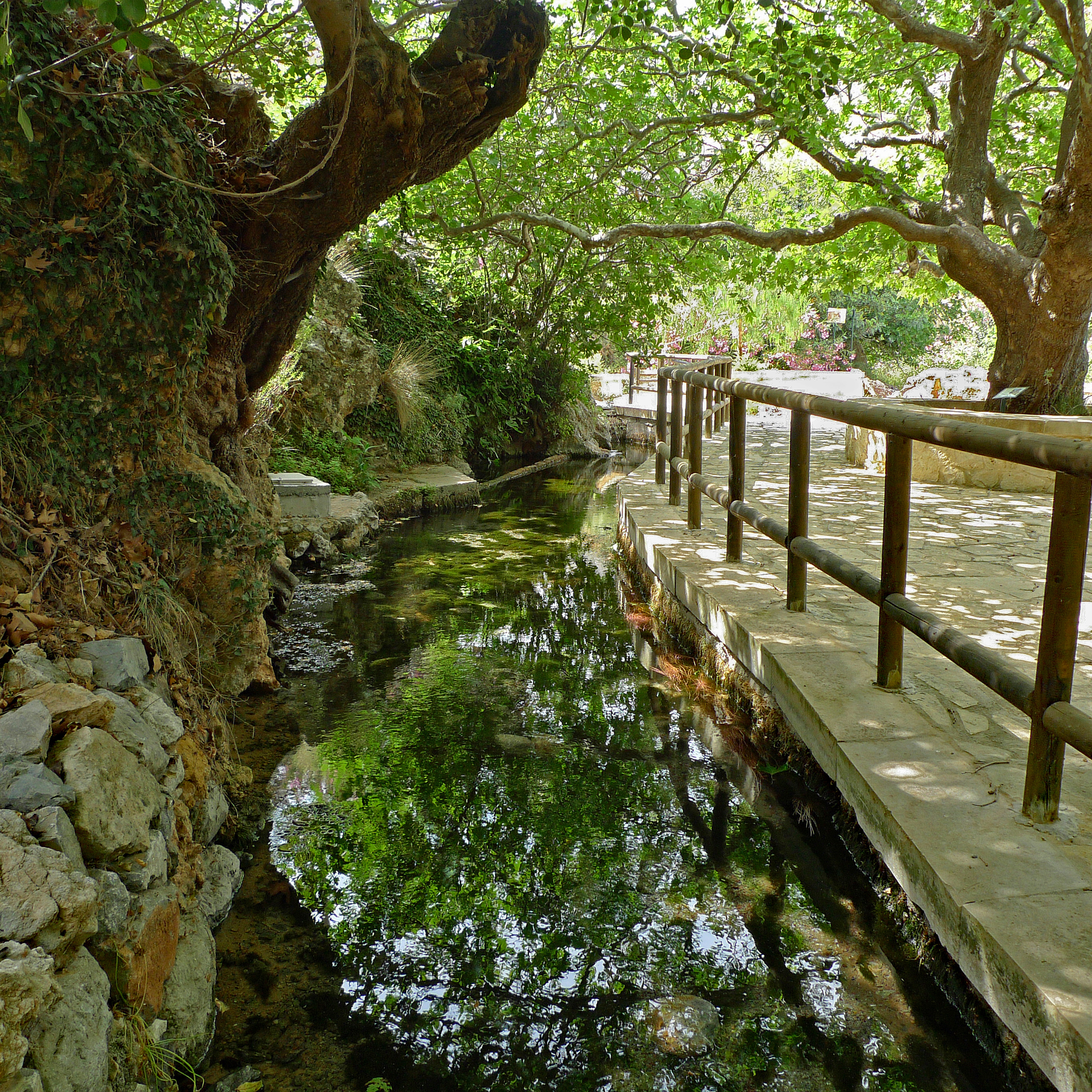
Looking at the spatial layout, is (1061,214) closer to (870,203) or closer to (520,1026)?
(870,203)

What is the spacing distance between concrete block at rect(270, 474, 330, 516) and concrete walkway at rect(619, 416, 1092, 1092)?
9.94ft

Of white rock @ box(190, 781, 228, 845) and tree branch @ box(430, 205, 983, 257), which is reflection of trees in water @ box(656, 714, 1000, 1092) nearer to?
white rock @ box(190, 781, 228, 845)

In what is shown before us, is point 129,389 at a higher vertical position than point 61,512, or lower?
higher

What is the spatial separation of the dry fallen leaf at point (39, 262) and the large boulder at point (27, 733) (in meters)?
1.47

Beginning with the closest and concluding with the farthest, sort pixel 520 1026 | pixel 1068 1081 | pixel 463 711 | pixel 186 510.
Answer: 1. pixel 1068 1081
2. pixel 520 1026
3. pixel 186 510
4. pixel 463 711

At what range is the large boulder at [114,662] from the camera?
2734 mm

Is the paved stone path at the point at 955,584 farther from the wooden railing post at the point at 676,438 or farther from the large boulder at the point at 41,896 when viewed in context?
the large boulder at the point at 41,896

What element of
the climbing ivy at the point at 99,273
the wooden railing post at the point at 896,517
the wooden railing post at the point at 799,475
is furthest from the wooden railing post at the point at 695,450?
the climbing ivy at the point at 99,273

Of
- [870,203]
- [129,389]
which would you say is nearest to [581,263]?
[870,203]

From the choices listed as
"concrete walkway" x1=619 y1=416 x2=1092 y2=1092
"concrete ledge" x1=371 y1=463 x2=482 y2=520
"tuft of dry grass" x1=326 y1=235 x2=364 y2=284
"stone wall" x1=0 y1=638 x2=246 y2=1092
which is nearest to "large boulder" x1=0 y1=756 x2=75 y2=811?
"stone wall" x1=0 y1=638 x2=246 y2=1092

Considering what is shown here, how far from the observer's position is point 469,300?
47.2 ft

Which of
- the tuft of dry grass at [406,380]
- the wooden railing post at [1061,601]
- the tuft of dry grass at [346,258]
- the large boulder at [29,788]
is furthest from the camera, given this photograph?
the tuft of dry grass at [406,380]

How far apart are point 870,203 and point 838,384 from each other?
9969mm

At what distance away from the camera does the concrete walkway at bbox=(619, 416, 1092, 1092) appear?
189 centimetres
